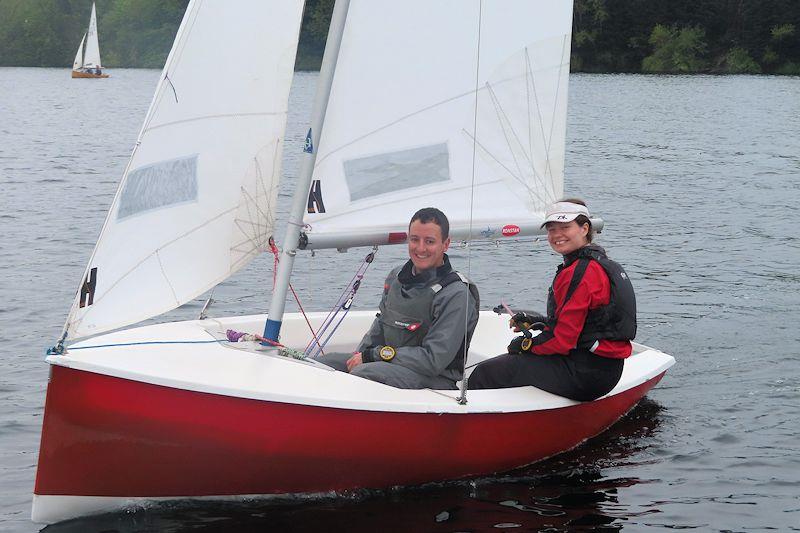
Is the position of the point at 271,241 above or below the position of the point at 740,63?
below

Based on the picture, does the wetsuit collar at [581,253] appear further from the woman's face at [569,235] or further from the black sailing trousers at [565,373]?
the black sailing trousers at [565,373]

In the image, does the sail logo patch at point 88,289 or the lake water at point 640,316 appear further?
the lake water at point 640,316

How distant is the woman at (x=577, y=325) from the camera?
221 inches

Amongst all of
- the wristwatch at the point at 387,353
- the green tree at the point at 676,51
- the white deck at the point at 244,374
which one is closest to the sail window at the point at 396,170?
the wristwatch at the point at 387,353

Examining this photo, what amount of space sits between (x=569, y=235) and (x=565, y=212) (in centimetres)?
11

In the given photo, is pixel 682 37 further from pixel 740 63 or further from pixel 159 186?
pixel 159 186

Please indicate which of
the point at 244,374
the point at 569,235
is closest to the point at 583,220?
the point at 569,235

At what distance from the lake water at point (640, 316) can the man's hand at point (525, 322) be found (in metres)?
0.79

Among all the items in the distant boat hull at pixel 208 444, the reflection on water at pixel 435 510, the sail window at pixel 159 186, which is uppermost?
the sail window at pixel 159 186

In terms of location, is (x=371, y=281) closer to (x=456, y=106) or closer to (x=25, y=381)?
(x=25, y=381)

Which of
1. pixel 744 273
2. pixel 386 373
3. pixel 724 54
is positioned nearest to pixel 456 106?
pixel 386 373

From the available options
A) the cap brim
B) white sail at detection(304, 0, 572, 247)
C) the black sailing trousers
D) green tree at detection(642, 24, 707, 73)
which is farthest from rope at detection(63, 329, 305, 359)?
green tree at detection(642, 24, 707, 73)

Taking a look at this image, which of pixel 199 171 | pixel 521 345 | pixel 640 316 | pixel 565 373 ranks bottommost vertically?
pixel 640 316

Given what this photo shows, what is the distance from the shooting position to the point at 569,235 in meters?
5.63
